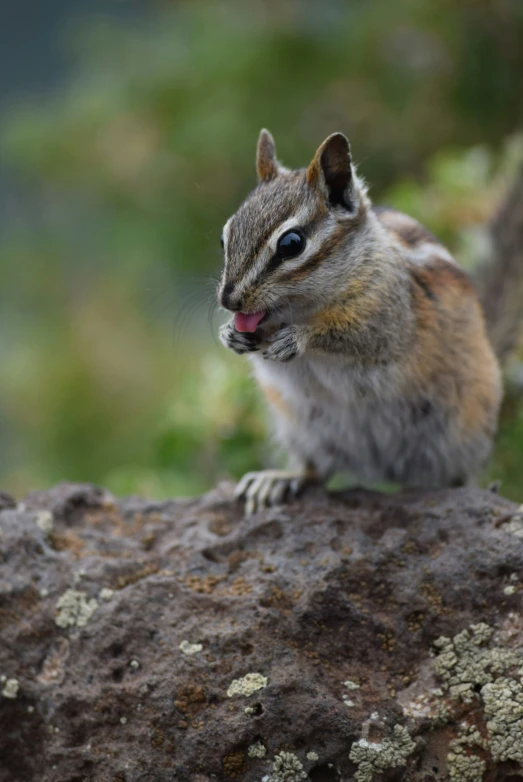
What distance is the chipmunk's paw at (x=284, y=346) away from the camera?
2902 millimetres

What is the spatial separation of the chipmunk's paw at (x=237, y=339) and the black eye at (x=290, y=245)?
29 centimetres

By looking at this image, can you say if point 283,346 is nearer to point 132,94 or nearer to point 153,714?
point 153,714

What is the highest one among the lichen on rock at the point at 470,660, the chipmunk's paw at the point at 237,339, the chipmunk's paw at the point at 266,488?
the chipmunk's paw at the point at 237,339

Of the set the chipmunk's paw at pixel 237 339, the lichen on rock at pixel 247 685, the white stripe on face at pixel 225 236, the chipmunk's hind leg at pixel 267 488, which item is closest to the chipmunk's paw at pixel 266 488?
the chipmunk's hind leg at pixel 267 488

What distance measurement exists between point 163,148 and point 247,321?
18.9 feet

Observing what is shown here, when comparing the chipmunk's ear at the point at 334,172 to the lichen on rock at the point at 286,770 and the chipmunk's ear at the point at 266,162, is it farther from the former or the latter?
the lichen on rock at the point at 286,770

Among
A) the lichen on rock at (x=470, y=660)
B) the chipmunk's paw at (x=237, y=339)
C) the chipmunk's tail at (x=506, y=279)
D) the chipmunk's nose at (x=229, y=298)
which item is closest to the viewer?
the lichen on rock at (x=470, y=660)

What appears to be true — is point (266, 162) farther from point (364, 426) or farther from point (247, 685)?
point (247, 685)

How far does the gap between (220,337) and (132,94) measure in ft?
19.3

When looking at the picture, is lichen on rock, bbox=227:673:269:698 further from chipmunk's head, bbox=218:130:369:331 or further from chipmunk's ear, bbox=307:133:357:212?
chipmunk's ear, bbox=307:133:357:212

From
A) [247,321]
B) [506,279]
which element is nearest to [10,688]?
[247,321]

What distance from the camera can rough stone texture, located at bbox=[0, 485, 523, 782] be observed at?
7.73ft

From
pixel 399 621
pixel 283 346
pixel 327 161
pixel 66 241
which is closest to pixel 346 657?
pixel 399 621

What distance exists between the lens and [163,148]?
823cm
